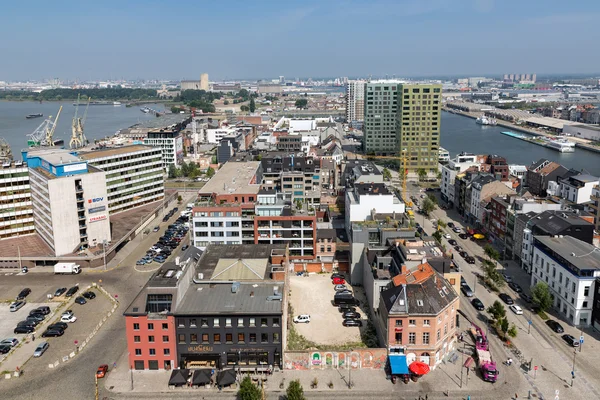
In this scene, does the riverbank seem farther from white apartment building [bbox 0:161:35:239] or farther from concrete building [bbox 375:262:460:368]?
white apartment building [bbox 0:161:35:239]

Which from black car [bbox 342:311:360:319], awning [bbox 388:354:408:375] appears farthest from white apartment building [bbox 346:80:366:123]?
awning [bbox 388:354:408:375]

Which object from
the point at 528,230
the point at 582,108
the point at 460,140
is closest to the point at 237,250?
the point at 528,230

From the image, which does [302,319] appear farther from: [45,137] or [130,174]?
[45,137]

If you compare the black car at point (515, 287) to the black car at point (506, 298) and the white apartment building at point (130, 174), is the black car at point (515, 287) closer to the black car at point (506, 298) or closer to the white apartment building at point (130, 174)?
the black car at point (506, 298)

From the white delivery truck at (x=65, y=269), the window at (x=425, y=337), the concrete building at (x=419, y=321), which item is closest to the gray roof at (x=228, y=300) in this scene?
the concrete building at (x=419, y=321)

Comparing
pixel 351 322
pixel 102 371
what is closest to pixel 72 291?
pixel 102 371

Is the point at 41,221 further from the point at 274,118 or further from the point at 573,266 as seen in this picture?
the point at 274,118
